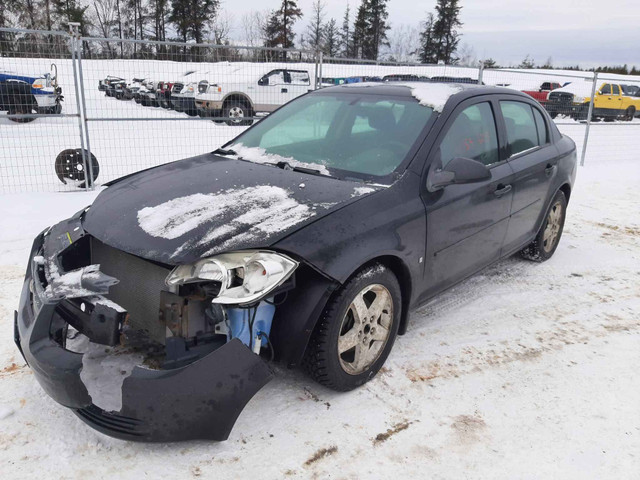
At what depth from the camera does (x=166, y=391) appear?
2.13 meters

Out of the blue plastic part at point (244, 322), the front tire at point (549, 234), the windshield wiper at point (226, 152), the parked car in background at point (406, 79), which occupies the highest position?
the parked car in background at point (406, 79)

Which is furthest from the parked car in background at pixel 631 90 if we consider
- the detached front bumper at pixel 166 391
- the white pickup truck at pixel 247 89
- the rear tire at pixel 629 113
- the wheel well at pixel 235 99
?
the detached front bumper at pixel 166 391

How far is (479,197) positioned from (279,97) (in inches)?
354

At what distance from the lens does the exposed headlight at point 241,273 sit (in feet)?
7.46

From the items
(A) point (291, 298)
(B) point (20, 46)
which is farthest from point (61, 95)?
(A) point (291, 298)

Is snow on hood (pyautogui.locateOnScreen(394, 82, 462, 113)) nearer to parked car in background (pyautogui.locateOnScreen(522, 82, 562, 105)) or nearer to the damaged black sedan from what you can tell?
the damaged black sedan

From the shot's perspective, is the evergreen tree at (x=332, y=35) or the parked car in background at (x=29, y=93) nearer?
the parked car in background at (x=29, y=93)

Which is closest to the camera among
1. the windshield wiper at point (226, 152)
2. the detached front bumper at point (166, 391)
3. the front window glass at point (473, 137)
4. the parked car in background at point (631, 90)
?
the detached front bumper at point (166, 391)

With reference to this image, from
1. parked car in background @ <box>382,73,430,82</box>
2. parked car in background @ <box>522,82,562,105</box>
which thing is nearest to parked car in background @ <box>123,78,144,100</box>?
parked car in background @ <box>382,73,430,82</box>

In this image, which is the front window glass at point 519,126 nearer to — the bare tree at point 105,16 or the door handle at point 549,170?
the door handle at point 549,170

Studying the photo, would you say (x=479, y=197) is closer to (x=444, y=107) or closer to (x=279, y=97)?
(x=444, y=107)

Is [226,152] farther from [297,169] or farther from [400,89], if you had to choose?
[400,89]

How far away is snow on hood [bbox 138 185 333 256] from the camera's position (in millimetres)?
2450

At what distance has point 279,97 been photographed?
463 inches
